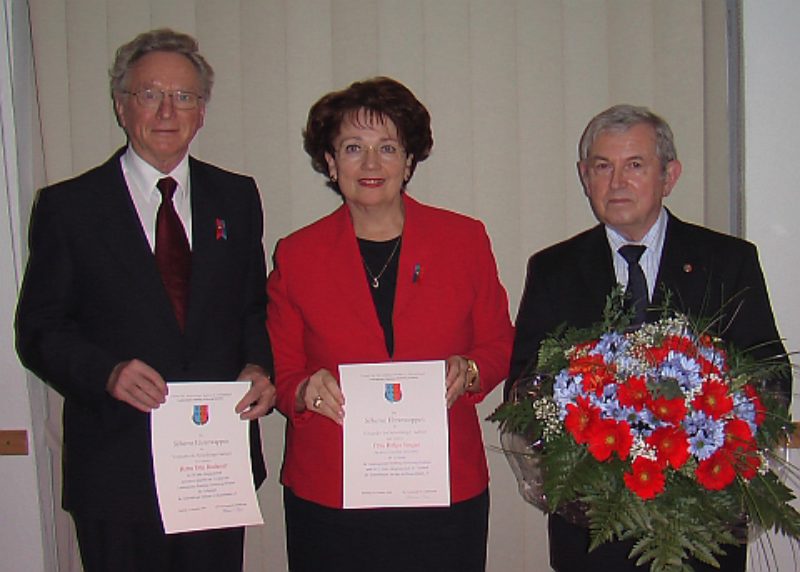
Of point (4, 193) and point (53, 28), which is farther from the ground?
point (53, 28)

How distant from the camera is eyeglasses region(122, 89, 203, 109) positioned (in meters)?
2.17

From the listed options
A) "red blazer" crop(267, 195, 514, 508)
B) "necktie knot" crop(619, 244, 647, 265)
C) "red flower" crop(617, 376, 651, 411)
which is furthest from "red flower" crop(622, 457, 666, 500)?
"necktie knot" crop(619, 244, 647, 265)

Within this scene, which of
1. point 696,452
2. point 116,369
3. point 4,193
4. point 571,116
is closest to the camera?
point 696,452

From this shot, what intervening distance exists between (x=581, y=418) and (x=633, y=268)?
789 millimetres

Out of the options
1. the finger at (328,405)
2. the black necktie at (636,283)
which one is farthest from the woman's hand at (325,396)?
the black necktie at (636,283)

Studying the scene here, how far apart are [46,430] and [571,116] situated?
2.21m

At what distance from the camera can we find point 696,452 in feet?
4.96

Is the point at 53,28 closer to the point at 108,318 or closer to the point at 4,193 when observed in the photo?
the point at 4,193

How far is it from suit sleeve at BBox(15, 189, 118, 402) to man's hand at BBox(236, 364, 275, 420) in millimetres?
350

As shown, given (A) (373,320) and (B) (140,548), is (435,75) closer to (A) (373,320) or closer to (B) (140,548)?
(A) (373,320)

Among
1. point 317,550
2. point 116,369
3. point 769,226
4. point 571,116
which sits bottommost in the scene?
point 317,550

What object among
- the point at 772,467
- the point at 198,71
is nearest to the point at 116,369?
the point at 198,71

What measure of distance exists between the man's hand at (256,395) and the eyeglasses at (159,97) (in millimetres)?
757

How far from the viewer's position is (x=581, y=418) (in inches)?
62.2
